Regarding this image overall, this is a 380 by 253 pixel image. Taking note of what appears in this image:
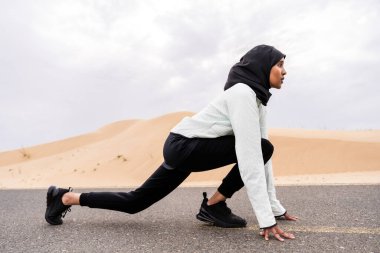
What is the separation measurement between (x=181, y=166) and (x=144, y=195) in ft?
1.44

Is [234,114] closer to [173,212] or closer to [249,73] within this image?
[249,73]

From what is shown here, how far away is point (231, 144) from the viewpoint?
129 inches

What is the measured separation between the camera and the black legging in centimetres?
331

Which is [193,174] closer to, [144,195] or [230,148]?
[144,195]

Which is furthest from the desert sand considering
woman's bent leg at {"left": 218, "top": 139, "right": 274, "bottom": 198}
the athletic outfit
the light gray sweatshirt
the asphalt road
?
the light gray sweatshirt

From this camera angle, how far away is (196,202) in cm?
552

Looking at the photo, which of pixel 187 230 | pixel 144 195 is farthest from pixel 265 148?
pixel 144 195

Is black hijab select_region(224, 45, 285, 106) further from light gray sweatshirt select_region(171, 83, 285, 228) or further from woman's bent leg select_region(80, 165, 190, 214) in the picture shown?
woman's bent leg select_region(80, 165, 190, 214)

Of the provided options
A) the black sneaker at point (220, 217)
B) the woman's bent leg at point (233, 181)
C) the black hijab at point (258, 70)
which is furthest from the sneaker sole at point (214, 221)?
the black hijab at point (258, 70)

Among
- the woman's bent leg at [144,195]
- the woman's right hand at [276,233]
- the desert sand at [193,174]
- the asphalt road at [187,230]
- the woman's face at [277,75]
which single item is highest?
the woman's face at [277,75]

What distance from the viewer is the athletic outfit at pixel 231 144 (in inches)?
121

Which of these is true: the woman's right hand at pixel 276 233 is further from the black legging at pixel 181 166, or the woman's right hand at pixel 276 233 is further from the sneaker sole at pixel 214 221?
the black legging at pixel 181 166

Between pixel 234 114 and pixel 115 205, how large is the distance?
4.58ft

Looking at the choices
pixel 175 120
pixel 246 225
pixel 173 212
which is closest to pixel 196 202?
pixel 173 212
